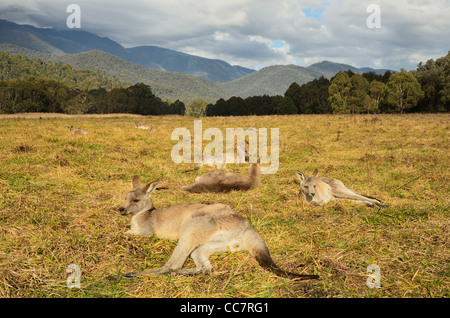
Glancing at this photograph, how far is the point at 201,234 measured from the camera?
4.27 m

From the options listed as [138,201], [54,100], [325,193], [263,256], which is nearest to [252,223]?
[263,256]

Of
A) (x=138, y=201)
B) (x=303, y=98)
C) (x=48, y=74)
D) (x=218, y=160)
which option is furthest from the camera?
(x=48, y=74)

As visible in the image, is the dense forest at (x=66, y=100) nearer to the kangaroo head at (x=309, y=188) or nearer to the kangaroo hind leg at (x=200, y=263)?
the kangaroo head at (x=309, y=188)

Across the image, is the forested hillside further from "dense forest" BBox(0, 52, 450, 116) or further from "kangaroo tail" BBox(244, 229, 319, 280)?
"kangaroo tail" BBox(244, 229, 319, 280)

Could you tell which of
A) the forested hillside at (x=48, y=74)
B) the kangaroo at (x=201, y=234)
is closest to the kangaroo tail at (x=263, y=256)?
the kangaroo at (x=201, y=234)

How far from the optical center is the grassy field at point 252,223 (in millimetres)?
3592

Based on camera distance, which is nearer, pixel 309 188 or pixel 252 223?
pixel 252 223

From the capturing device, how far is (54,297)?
3408mm

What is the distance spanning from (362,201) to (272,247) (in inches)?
132

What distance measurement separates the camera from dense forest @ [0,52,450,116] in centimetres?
5281

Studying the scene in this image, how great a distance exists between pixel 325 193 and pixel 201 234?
416 cm

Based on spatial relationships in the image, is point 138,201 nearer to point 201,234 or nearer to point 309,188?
point 201,234
